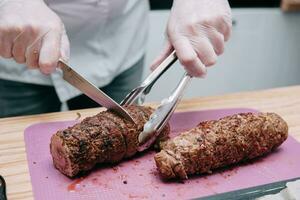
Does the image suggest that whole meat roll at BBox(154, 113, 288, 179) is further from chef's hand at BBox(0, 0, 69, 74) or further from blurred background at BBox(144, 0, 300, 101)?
blurred background at BBox(144, 0, 300, 101)

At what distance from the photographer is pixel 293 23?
7.26ft

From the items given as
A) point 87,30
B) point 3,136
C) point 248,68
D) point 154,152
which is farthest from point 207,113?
point 248,68

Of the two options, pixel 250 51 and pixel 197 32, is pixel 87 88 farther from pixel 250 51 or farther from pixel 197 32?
pixel 250 51

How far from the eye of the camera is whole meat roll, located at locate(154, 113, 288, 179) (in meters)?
0.96

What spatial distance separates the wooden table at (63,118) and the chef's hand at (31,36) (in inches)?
7.6

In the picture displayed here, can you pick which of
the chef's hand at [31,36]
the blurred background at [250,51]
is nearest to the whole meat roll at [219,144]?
the chef's hand at [31,36]

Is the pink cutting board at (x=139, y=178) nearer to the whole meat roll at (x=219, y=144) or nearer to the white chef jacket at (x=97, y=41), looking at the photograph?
the whole meat roll at (x=219, y=144)

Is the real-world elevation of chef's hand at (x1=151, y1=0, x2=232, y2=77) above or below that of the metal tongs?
above

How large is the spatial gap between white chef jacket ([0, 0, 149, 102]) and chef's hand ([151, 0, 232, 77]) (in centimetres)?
24

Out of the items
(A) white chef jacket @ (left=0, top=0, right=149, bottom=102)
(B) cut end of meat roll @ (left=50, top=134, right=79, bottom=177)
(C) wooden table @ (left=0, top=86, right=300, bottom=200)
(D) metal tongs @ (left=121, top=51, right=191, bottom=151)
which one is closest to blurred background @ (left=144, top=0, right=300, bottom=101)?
(A) white chef jacket @ (left=0, top=0, right=149, bottom=102)

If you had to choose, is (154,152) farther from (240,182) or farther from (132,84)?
(132,84)

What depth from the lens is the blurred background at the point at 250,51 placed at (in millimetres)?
2080

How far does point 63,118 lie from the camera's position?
1.21 metres

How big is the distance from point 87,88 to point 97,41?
1.38 ft
